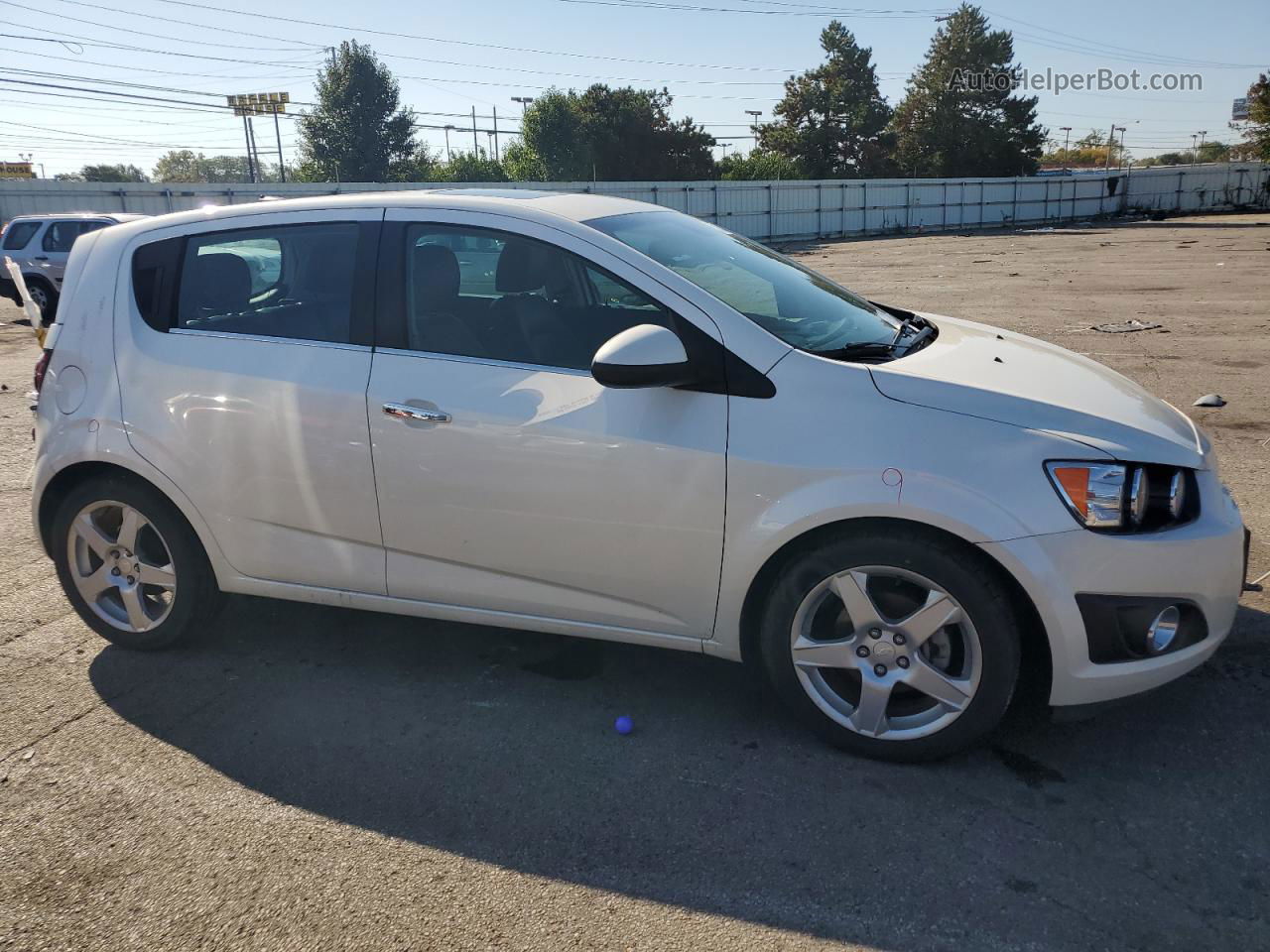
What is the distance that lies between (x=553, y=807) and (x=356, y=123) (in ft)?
276

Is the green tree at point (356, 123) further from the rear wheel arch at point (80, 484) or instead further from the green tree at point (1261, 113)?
the rear wheel arch at point (80, 484)

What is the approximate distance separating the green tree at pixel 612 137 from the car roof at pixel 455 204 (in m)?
66.8

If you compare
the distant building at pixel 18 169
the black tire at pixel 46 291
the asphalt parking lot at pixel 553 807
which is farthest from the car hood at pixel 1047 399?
the distant building at pixel 18 169

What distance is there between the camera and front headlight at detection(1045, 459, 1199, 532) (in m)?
2.89

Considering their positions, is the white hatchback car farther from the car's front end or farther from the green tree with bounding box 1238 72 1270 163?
the green tree with bounding box 1238 72 1270 163

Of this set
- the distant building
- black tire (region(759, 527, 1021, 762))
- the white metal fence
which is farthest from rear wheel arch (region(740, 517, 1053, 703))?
the distant building

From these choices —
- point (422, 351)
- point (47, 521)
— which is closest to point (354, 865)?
point (422, 351)

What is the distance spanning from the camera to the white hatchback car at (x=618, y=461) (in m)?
2.96

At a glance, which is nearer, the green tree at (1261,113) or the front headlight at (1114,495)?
the front headlight at (1114,495)

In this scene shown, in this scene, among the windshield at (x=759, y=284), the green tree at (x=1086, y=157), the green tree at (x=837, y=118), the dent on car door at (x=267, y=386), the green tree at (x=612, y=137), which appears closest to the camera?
the windshield at (x=759, y=284)

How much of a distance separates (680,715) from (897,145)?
79782 millimetres

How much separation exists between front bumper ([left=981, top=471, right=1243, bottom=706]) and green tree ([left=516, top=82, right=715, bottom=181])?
68.3 m

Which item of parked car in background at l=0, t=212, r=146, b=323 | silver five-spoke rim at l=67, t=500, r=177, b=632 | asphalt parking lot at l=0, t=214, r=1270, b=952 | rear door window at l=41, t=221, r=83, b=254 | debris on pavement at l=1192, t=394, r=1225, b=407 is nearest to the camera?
asphalt parking lot at l=0, t=214, r=1270, b=952

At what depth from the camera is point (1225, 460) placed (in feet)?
20.8
